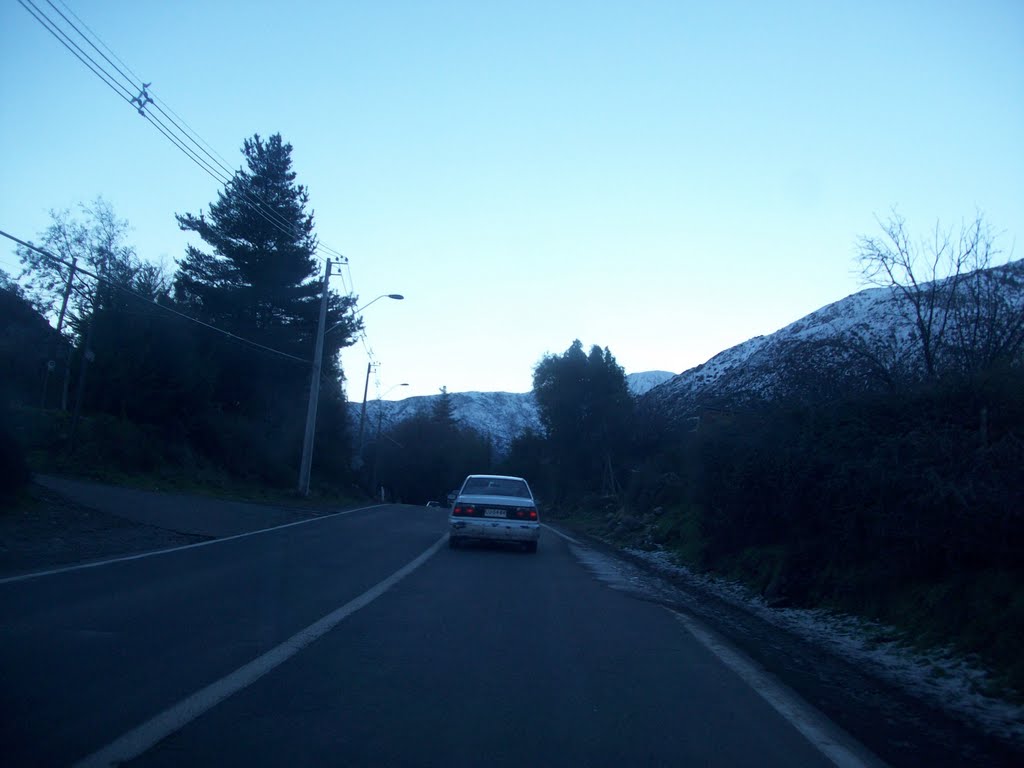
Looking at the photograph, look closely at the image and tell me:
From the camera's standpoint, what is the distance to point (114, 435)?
27.1 metres

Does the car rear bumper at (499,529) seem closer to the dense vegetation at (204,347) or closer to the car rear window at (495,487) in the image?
the car rear window at (495,487)

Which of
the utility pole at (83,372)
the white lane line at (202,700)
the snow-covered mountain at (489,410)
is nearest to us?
the white lane line at (202,700)

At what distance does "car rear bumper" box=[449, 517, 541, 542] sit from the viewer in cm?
1634

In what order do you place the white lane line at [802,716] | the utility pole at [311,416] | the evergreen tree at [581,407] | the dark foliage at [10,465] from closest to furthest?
1. the white lane line at [802,716]
2. the dark foliage at [10,465]
3. the utility pole at [311,416]
4. the evergreen tree at [581,407]

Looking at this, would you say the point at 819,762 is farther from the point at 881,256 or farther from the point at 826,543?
the point at 881,256

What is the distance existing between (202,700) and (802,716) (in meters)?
4.13

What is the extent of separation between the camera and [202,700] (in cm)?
526

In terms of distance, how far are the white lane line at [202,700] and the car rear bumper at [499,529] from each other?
298 inches

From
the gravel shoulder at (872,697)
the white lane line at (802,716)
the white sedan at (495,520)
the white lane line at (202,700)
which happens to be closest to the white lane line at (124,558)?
the white lane line at (202,700)

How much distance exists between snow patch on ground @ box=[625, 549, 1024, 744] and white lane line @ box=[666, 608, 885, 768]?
1074 millimetres

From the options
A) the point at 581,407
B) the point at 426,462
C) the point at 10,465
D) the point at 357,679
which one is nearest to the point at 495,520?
the point at 10,465

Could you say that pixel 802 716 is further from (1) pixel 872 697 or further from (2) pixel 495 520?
(2) pixel 495 520

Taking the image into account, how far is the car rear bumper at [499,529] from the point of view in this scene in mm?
16344

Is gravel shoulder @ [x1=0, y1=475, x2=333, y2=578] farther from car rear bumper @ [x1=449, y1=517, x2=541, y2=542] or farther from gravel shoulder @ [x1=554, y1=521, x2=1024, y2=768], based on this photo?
gravel shoulder @ [x1=554, y1=521, x2=1024, y2=768]
